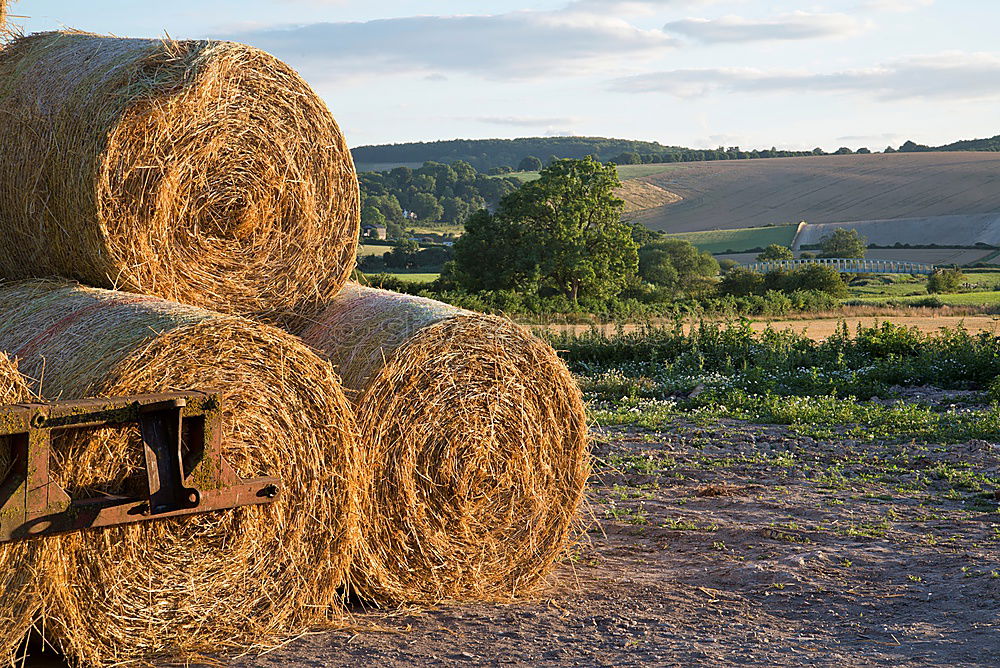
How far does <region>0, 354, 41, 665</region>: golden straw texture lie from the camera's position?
4.27 meters

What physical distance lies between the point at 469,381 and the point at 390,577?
1.12m

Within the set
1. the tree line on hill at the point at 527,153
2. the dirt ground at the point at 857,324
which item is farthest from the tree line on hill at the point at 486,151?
the dirt ground at the point at 857,324

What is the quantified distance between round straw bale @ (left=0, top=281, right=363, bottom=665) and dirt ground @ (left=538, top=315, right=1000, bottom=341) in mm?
16713

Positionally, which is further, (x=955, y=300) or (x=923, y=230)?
(x=923, y=230)

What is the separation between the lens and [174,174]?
5.70 m

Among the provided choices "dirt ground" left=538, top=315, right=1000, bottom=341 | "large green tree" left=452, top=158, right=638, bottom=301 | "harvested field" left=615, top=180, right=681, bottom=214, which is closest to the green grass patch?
"dirt ground" left=538, top=315, right=1000, bottom=341

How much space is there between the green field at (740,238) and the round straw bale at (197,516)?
67167mm

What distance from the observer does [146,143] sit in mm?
5574

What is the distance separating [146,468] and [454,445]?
188cm

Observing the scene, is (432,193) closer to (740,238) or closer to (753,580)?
(740,238)

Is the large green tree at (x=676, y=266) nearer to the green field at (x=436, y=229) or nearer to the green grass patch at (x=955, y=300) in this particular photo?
the green grass patch at (x=955, y=300)

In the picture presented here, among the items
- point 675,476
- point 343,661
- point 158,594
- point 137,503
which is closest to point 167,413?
point 137,503

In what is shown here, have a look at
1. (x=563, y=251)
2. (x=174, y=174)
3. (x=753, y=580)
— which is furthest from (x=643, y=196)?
(x=174, y=174)

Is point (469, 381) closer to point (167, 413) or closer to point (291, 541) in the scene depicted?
point (291, 541)
